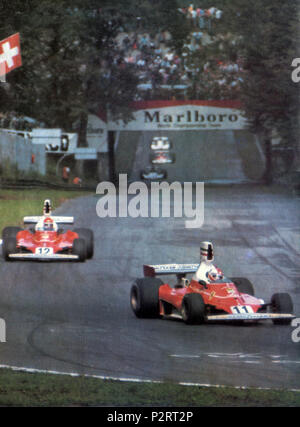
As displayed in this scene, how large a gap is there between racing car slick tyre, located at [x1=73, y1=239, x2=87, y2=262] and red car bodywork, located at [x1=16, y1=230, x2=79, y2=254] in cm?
24

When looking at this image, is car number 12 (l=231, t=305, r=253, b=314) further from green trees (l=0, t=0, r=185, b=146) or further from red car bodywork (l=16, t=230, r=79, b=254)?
red car bodywork (l=16, t=230, r=79, b=254)

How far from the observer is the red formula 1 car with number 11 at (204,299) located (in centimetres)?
1251

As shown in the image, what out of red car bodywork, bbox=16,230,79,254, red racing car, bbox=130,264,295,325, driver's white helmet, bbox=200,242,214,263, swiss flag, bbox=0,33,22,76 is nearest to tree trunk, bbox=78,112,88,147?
swiss flag, bbox=0,33,22,76

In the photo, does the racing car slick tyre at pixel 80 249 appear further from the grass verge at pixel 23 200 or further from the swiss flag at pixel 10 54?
the swiss flag at pixel 10 54

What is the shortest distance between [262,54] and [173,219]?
8559 mm

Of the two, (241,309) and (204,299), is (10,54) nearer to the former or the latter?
(204,299)

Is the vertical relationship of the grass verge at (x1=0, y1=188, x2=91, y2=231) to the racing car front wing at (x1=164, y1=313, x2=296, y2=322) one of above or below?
above

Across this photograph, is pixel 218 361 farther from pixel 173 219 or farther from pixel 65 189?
pixel 173 219

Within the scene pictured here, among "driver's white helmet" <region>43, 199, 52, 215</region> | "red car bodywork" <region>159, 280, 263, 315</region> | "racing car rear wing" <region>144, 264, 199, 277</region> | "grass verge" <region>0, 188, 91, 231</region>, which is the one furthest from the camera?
"grass verge" <region>0, 188, 91, 231</region>

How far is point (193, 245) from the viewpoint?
23.4 m

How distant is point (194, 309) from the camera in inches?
491

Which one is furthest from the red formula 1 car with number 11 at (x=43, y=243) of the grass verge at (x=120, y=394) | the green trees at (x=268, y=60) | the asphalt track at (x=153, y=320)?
the grass verge at (x=120, y=394)

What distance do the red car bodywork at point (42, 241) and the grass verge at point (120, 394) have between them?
33.7 feet

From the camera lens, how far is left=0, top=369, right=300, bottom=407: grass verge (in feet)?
24.9
